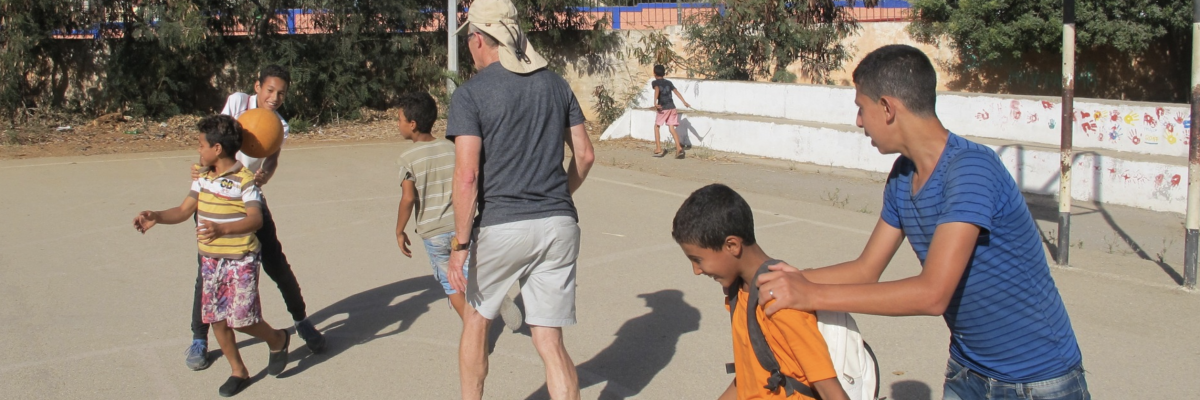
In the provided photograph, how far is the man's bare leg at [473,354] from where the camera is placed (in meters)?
3.71

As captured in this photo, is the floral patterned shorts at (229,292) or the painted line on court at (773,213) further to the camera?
the painted line on court at (773,213)

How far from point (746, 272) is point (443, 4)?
18.3 m

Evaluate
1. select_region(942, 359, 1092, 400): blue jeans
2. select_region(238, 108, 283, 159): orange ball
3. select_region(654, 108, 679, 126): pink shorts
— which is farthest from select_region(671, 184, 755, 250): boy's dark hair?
select_region(654, 108, 679, 126): pink shorts

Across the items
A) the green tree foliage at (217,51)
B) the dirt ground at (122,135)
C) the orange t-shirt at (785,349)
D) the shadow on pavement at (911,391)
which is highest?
the green tree foliage at (217,51)

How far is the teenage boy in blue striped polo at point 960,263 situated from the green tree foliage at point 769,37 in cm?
1521

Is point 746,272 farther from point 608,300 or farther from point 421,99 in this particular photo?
point 608,300

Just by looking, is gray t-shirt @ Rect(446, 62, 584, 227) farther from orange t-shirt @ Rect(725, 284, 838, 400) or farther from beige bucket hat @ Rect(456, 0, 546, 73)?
orange t-shirt @ Rect(725, 284, 838, 400)

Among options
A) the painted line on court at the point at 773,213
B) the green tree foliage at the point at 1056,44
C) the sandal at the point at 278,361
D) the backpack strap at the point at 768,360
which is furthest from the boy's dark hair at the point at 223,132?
the green tree foliage at the point at 1056,44

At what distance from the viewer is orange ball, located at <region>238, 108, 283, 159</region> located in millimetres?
4516

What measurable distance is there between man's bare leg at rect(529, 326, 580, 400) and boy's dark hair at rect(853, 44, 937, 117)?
6.14 ft

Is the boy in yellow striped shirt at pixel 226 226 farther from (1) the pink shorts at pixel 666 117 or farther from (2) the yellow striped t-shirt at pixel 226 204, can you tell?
(1) the pink shorts at pixel 666 117

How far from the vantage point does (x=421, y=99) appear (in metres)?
4.97

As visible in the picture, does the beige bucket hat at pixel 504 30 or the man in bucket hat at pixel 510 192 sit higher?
the beige bucket hat at pixel 504 30

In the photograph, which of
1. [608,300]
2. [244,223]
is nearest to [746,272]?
[244,223]
